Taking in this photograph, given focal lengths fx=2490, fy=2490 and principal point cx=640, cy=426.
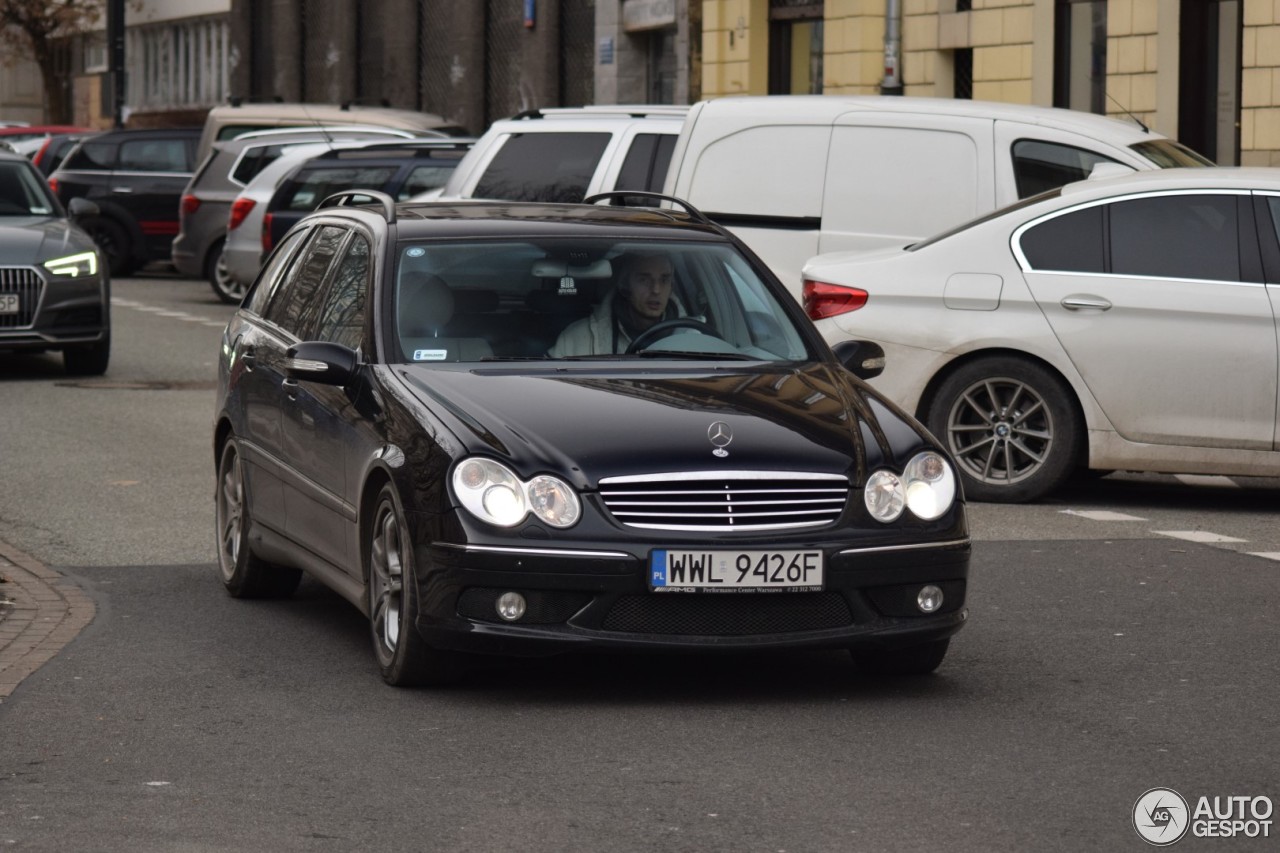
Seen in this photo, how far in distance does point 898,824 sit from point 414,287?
120 inches

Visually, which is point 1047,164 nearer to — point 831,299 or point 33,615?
point 831,299

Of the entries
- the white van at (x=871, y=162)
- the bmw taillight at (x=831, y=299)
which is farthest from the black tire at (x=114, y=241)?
the bmw taillight at (x=831, y=299)

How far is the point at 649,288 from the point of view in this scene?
819 centimetres

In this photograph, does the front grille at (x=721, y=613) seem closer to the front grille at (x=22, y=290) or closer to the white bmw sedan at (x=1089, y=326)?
the white bmw sedan at (x=1089, y=326)

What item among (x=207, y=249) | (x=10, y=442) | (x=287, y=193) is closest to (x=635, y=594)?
(x=10, y=442)

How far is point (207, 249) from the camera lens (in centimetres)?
2778

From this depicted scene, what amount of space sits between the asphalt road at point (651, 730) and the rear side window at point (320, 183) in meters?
14.2

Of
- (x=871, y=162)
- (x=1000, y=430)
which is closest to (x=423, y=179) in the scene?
(x=871, y=162)

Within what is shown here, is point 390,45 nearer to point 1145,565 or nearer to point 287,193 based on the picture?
point 287,193

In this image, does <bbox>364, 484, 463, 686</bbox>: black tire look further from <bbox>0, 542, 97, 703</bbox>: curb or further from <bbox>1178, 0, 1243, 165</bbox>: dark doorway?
<bbox>1178, 0, 1243, 165</bbox>: dark doorway

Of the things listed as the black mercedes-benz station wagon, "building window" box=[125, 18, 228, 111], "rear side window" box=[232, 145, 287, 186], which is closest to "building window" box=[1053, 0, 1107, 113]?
"rear side window" box=[232, 145, 287, 186]

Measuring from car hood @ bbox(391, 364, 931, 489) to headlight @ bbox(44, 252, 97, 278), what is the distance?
439 inches

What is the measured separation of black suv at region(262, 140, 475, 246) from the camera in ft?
79.2

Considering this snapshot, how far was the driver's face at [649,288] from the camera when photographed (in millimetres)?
8141
